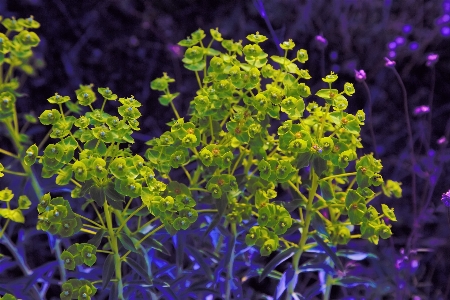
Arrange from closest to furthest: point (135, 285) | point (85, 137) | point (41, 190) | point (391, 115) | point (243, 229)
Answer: point (85, 137)
point (135, 285)
point (243, 229)
point (41, 190)
point (391, 115)

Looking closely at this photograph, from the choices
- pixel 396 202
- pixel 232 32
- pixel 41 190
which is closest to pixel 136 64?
pixel 232 32

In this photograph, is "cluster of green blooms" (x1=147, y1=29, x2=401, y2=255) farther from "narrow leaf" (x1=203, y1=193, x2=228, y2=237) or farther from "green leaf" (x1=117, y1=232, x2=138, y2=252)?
"green leaf" (x1=117, y1=232, x2=138, y2=252)

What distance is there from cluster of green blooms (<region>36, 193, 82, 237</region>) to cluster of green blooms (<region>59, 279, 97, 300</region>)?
0.14m

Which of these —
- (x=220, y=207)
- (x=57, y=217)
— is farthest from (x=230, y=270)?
(x=57, y=217)

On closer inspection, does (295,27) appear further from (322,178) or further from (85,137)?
(85,137)

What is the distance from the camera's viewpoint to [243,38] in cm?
301

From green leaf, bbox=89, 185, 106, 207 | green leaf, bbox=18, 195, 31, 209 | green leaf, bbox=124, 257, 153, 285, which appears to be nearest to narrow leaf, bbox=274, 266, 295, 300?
green leaf, bbox=124, 257, 153, 285

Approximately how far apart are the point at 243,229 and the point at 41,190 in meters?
0.68

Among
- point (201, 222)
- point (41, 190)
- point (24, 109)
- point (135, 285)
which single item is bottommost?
point (135, 285)

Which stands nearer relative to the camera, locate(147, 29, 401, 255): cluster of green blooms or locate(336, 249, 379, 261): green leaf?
locate(147, 29, 401, 255): cluster of green blooms

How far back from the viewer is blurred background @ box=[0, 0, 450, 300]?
9.64ft

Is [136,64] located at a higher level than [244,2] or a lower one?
lower

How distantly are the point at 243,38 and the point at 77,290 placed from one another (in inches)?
70.7

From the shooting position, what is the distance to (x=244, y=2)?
307 centimetres
